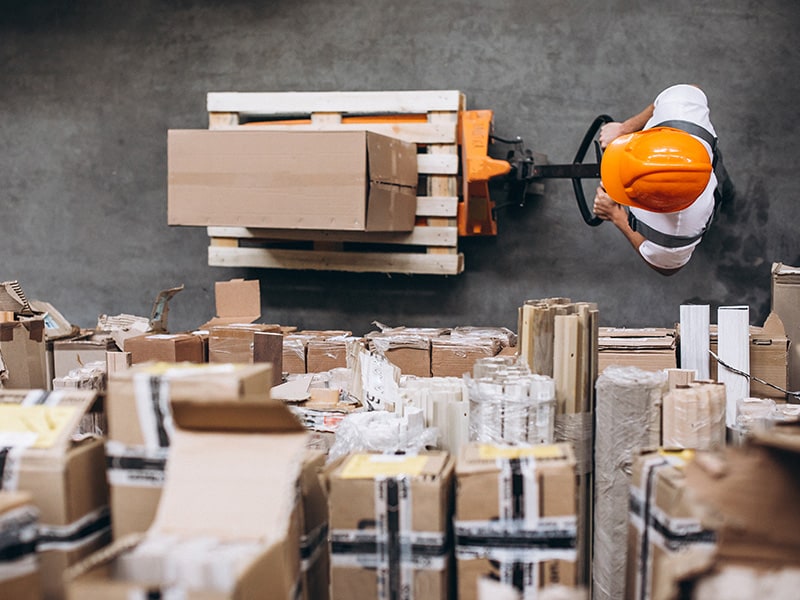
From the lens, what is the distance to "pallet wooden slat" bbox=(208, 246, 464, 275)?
16.8 ft

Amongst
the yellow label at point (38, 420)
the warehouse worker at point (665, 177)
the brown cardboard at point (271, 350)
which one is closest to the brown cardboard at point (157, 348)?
the brown cardboard at point (271, 350)

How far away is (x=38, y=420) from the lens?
2.17 m

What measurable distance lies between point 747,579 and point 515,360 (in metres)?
1.62

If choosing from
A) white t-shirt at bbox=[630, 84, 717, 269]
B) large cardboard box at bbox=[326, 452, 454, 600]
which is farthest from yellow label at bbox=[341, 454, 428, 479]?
white t-shirt at bbox=[630, 84, 717, 269]

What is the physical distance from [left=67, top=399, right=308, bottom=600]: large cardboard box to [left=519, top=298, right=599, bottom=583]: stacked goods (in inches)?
52.2

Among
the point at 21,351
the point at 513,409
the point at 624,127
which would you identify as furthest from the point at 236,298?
the point at 513,409

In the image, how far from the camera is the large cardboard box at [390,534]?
2.10 metres

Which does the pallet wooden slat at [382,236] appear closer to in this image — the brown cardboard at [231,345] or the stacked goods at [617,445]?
the brown cardboard at [231,345]

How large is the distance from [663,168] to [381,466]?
215 cm

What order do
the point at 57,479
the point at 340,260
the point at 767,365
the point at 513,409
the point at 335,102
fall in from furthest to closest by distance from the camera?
the point at 340,260 → the point at 335,102 → the point at 767,365 → the point at 513,409 → the point at 57,479

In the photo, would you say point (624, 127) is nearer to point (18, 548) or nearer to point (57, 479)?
point (57, 479)

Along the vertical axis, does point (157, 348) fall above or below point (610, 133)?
below

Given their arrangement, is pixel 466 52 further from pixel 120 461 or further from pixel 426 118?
pixel 120 461

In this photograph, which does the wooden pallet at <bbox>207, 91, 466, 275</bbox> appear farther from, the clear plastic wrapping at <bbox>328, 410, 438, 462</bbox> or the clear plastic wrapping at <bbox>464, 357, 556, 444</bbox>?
the clear plastic wrapping at <bbox>464, 357, 556, 444</bbox>
